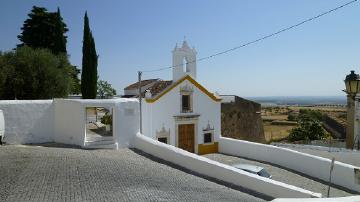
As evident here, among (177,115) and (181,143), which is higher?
(177,115)

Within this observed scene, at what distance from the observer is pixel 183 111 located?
76.3ft

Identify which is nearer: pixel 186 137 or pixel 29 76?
pixel 186 137

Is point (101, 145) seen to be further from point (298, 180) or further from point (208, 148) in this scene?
point (208, 148)

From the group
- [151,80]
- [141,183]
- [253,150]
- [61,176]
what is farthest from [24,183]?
[151,80]

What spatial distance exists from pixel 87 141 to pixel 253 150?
980 centimetres

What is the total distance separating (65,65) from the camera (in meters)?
30.2

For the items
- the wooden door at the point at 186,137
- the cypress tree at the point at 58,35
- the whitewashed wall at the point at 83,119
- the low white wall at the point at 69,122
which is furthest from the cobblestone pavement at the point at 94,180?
the cypress tree at the point at 58,35

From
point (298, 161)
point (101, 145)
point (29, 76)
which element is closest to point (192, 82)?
point (298, 161)

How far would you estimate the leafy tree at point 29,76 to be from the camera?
26.3 metres

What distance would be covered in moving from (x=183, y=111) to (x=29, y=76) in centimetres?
1248

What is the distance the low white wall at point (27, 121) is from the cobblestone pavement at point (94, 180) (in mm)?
1432

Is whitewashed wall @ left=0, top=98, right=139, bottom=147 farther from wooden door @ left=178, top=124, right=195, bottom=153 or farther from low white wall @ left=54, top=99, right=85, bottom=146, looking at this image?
wooden door @ left=178, top=124, right=195, bottom=153

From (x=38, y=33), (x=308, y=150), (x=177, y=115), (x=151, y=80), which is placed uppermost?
(x=38, y=33)

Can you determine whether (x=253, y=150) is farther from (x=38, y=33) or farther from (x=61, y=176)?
(x=38, y=33)
